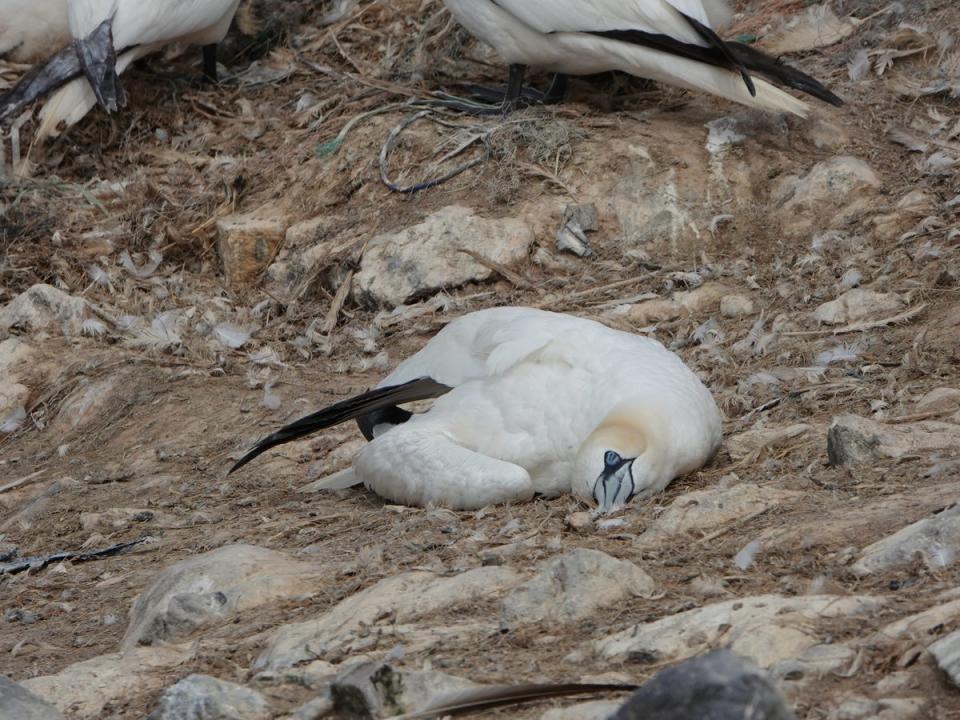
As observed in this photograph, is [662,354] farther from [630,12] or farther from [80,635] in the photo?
[630,12]

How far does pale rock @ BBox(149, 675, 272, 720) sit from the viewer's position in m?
3.04

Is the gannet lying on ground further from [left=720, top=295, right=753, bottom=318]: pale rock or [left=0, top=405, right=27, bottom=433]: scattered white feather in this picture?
[left=720, top=295, right=753, bottom=318]: pale rock

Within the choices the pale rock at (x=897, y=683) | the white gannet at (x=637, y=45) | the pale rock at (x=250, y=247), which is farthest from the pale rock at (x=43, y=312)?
the pale rock at (x=897, y=683)

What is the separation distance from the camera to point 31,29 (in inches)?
364

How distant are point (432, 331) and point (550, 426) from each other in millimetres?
2238

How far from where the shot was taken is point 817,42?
320 inches

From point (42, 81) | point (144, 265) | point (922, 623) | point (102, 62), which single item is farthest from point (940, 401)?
point (42, 81)

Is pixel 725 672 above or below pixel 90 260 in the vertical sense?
above

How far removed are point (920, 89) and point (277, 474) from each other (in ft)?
12.3

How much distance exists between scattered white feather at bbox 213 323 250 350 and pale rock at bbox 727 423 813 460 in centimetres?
294

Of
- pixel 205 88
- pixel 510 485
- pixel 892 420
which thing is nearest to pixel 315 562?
pixel 510 485

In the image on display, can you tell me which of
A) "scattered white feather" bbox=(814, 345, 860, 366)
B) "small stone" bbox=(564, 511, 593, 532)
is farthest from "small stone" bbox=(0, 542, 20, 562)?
"scattered white feather" bbox=(814, 345, 860, 366)

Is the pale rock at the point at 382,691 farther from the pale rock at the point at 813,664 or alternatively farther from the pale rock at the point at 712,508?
the pale rock at the point at 712,508

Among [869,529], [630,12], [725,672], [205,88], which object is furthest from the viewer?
[205,88]
